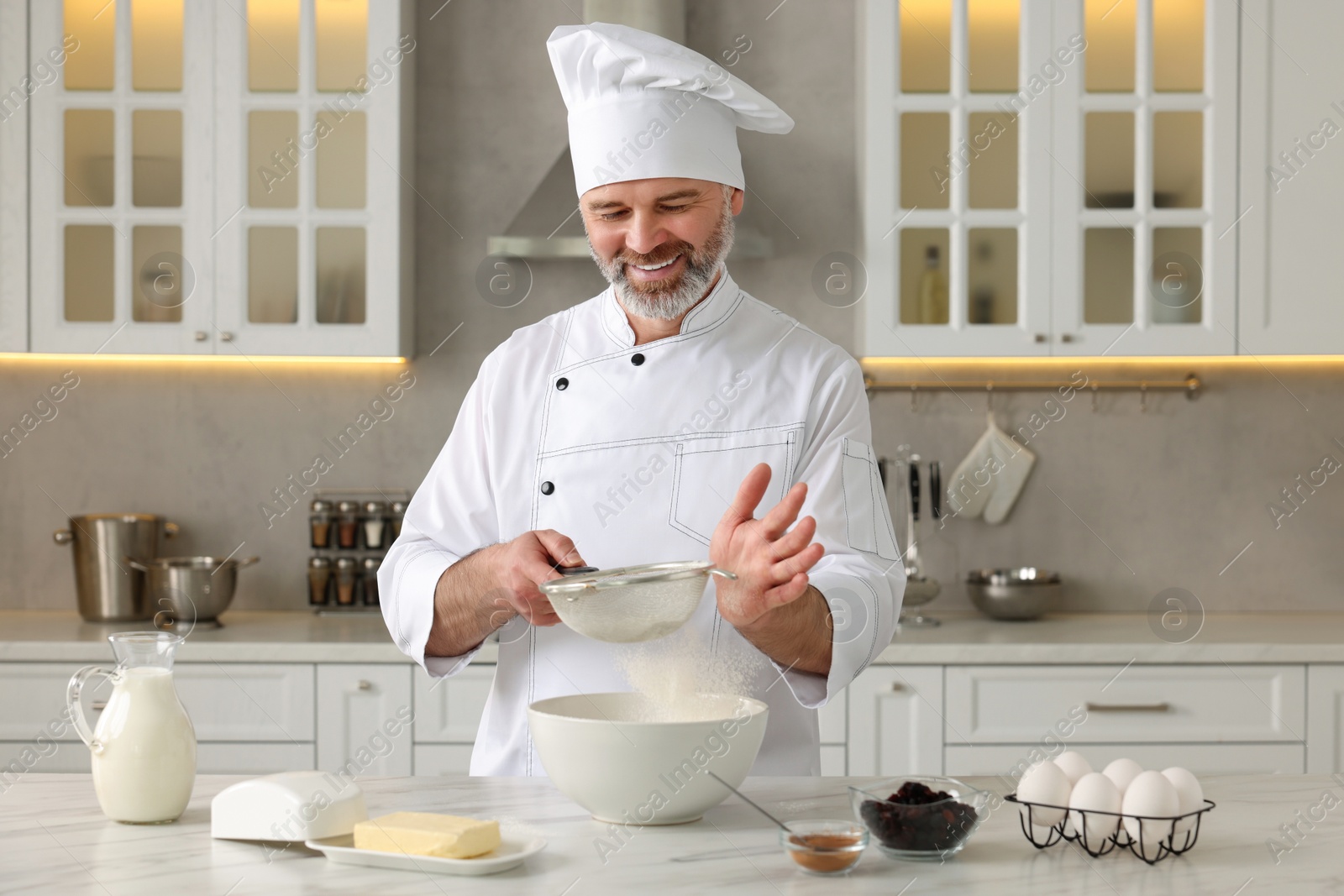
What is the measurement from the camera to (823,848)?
0.95 metres

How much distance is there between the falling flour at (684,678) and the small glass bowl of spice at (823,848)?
0.55ft

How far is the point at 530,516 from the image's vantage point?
5.22ft

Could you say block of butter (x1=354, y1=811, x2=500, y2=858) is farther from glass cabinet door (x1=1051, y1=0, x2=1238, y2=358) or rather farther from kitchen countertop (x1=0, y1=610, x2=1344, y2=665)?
glass cabinet door (x1=1051, y1=0, x2=1238, y2=358)

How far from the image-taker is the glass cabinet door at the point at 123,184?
276 cm

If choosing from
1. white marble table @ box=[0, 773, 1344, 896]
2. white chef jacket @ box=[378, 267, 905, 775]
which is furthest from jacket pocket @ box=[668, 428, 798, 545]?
white marble table @ box=[0, 773, 1344, 896]

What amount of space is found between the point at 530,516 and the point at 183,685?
4.24 ft

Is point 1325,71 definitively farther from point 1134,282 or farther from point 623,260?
point 623,260

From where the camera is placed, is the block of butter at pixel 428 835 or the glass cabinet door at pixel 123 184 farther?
the glass cabinet door at pixel 123 184

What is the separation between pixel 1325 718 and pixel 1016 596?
658mm

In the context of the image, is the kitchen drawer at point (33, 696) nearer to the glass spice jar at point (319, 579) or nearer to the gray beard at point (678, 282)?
the glass spice jar at point (319, 579)

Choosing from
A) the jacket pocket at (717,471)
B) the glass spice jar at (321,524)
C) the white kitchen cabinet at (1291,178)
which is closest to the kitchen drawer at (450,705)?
the glass spice jar at (321,524)

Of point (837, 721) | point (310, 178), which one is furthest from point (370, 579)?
point (837, 721)

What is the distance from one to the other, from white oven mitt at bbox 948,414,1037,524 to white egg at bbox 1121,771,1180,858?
207 cm

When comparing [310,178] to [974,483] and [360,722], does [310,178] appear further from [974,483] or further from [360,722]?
[974,483]
